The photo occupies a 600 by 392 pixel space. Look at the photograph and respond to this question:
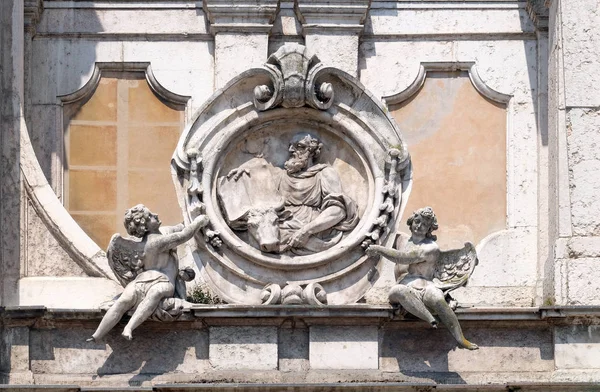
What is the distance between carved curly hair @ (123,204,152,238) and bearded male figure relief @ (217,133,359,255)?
762 mm

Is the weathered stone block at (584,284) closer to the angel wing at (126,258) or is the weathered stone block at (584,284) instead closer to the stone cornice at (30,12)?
the angel wing at (126,258)

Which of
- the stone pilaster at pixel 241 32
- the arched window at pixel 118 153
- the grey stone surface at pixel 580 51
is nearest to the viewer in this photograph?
the grey stone surface at pixel 580 51

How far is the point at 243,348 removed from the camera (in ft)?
57.6

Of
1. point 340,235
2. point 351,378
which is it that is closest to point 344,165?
point 340,235

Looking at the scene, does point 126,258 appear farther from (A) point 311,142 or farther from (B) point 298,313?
(A) point 311,142

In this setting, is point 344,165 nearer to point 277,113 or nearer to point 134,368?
point 277,113

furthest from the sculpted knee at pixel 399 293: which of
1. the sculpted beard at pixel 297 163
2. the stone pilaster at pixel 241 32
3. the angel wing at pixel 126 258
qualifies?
the stone pilaster at pixel 241 32

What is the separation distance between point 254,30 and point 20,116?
1.81m

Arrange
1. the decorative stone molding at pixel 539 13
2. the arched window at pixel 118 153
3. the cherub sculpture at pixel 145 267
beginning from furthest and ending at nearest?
the decorative stone molding at pixel 539 13, the arched window at pixel 118 153, the cherub sculpture at pixel 145 267

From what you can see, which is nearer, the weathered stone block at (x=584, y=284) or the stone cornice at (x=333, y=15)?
the weathered stone block at (x=584, y=284)

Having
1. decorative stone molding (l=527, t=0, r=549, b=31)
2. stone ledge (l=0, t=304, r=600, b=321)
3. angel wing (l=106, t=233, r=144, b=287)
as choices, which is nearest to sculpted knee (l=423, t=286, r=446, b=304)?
stone ledge (l=0, t=304, r=600, b=321)

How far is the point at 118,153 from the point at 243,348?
189cm

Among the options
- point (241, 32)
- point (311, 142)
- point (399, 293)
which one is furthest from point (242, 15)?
point (399, 293)

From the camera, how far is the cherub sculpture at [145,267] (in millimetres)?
17359
